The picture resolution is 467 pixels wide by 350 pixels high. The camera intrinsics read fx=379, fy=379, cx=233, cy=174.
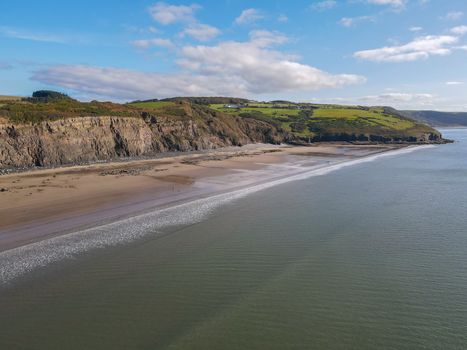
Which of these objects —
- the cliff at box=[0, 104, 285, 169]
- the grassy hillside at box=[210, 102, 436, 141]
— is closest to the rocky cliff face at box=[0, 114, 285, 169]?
the cliff at box=[0, 104, 285, 169]

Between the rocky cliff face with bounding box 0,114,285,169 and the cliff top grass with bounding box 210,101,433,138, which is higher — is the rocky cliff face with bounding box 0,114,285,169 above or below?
below

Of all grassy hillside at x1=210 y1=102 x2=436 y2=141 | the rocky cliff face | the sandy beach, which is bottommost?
the sandy beach

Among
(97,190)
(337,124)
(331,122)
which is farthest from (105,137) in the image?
(331,122)

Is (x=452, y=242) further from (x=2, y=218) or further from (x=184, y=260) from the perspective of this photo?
(x=2, y=218)

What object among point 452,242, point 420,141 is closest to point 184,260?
point 452,242

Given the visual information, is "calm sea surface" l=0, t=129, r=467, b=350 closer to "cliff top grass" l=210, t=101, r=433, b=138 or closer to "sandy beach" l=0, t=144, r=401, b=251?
"sandy beach" l=0, t=144, r=401, b=251

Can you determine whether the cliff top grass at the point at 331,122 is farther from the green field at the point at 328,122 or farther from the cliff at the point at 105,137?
the cliff at the point at 105,137
